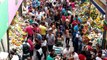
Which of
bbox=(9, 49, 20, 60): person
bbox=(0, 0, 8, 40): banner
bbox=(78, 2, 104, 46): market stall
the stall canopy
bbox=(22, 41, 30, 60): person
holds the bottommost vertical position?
bbox=(78, 2, 104, 46): market stall

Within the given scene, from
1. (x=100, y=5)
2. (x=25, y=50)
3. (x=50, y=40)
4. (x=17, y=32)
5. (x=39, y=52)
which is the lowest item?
(x=39, y=52)

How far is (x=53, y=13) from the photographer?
18047 millimetres

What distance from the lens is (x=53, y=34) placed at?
43.6ft

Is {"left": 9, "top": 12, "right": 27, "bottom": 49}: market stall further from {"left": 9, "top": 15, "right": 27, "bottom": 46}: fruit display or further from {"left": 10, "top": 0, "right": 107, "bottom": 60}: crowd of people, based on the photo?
{"left": 10, "top": 0, "right": 107, "bottom": 60}: crowd of people

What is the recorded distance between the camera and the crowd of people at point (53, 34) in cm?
1174

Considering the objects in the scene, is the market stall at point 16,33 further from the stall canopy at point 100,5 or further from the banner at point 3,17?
the stall canopy at point 100,5

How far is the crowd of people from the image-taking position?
1174 centimetres

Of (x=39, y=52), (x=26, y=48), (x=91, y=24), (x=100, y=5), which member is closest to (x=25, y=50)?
(x=26, y=48)

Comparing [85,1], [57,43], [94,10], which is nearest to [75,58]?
[57,43]

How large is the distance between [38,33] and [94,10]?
5015 millimetres

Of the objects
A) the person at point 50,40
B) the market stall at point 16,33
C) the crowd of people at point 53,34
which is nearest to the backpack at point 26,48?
the crowd of people at point 53,34

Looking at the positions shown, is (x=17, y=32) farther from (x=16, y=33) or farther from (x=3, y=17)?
(x=3, y=17)

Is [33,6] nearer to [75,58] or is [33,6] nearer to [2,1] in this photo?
[75,58]

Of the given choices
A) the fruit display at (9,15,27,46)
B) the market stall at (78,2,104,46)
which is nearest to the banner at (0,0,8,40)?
the fruit display at (9,15,27,46)
